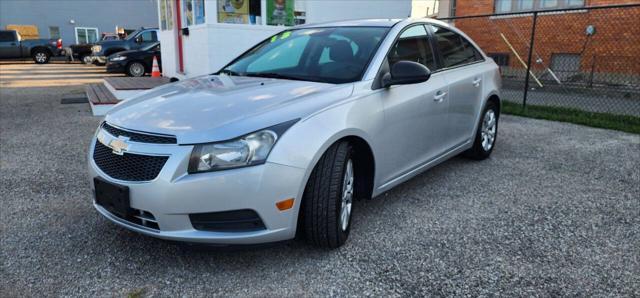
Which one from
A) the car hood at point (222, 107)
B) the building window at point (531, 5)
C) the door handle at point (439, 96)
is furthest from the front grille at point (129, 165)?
the building window at point (531, 5)

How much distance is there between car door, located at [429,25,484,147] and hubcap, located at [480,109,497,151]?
385mm

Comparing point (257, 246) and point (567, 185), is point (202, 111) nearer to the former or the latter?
point (257, 246)

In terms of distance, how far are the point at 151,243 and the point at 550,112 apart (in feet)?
24.5

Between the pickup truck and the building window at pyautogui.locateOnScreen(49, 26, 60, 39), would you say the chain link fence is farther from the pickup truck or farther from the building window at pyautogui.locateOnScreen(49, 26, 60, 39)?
the building window at pyautogui.locateOnScreen(49, 26, 60, 39)

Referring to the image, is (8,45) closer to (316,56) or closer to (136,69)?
(136,69)

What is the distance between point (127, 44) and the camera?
1717cm

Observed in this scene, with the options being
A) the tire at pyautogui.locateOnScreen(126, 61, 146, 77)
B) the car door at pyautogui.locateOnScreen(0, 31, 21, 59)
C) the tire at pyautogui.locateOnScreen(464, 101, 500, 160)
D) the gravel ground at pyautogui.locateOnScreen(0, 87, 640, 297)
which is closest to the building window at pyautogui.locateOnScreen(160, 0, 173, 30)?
the tire at pyautogui.locateOnScreen(126, 61, 146, 77)

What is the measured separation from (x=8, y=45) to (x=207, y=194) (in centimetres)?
2589

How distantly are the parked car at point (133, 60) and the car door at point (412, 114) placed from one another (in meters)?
11.9

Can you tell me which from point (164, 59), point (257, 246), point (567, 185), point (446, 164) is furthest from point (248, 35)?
point (257, 246)

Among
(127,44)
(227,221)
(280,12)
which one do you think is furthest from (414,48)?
(127,44)

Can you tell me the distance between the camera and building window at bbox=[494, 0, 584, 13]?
12.2 m

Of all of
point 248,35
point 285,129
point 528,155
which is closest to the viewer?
point 285,129

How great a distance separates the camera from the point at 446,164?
509cm
